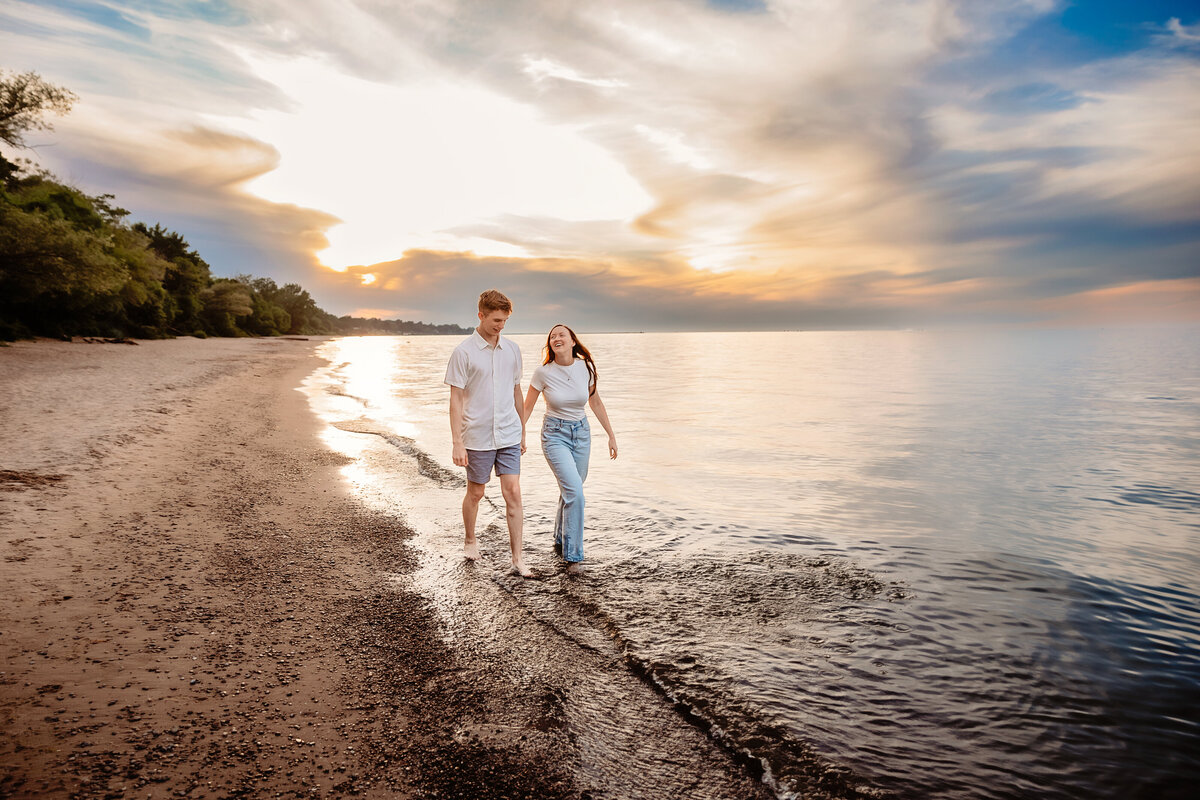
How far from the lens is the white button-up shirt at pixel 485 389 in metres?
5.66

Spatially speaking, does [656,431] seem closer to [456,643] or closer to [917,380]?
[456,643]

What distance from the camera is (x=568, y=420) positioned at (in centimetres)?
657

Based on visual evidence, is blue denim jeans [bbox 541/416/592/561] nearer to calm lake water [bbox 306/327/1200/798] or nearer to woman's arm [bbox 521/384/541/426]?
woman's arm [bbox 521/384/541/426]

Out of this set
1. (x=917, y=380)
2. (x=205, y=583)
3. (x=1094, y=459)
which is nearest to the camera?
(x=205, y=583)

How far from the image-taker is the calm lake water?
3.78m

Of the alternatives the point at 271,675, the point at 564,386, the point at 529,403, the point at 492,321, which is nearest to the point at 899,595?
the point at 564,386

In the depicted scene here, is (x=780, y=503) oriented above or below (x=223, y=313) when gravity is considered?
below

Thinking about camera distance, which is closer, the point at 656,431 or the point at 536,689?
the point at 536,689

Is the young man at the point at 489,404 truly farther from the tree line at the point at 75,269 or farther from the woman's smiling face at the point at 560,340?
the tree line at the point at 75,269

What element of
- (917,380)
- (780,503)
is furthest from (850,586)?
(917,380)

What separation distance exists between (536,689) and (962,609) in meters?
4.44

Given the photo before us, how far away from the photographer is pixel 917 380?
125ft

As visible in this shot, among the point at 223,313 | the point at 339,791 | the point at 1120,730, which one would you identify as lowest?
the point at 1120,730

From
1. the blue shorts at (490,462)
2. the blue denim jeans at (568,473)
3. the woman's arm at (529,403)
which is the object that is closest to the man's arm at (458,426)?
the blue shorts at (490,462)
